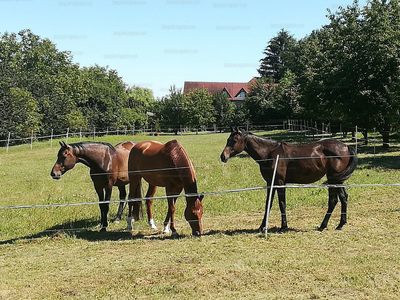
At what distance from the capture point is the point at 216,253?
5992 mm

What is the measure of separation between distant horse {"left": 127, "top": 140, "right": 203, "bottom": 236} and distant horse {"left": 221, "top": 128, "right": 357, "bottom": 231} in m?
0.87

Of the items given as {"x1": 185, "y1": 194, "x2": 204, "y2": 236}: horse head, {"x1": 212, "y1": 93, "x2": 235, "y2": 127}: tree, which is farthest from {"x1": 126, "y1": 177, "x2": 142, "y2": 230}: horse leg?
{"x1": 212, "y1": 93, "x2": 235, "y2": 127}: tree

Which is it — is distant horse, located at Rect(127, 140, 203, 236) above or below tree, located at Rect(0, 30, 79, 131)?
below

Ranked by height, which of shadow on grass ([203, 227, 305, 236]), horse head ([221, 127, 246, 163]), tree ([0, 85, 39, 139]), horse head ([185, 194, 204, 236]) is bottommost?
shadow on grass ([203, 227, 305, 236])

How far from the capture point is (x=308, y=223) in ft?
25.7

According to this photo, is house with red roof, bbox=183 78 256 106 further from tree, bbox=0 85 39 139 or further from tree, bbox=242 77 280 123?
tree, bbox=0 85 39 139

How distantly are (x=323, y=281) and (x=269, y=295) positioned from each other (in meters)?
0.83

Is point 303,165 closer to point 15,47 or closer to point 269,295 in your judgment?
point 269,295

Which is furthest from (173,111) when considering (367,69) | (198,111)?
(367,69)

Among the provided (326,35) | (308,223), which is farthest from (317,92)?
(308,223)

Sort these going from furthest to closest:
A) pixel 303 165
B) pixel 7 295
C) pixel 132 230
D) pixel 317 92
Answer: pixel 317 92 < pixel 132 230 < pixel 303 165 < pixel 7 295

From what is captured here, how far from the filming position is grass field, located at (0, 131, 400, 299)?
15.3ft

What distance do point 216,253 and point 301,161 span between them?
273 centimetres

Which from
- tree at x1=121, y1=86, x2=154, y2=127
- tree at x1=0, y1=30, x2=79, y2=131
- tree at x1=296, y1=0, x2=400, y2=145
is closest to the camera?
tree at x1=296, y1=0, x2=400, y2=145
